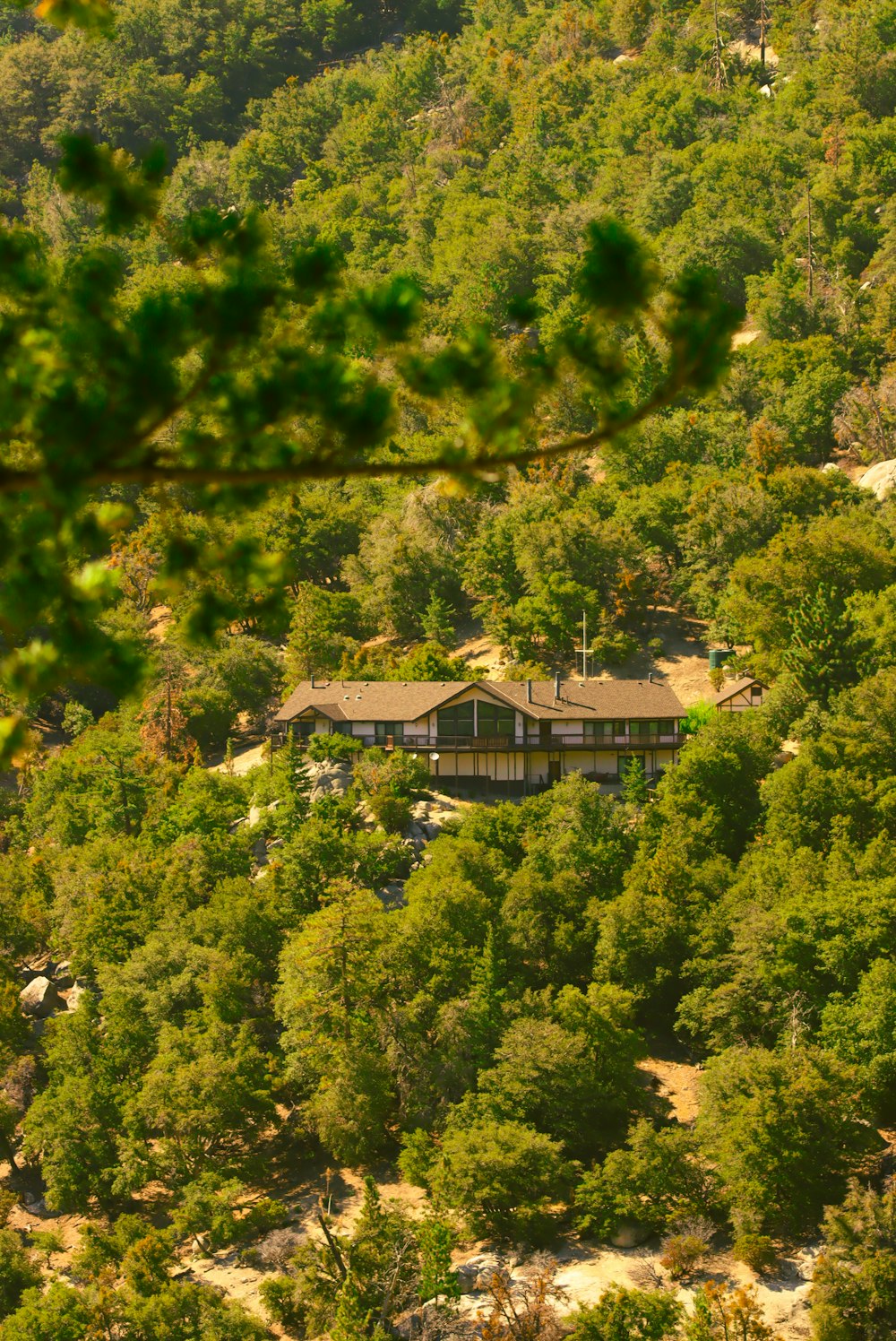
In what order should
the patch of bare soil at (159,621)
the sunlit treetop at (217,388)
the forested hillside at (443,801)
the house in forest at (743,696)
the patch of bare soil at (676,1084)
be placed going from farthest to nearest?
the patch of bare soil at (159,621)
the house in forest at (743,696)
the patch of bare soil at (676,1084)
the forested hillside at (443,801)
the sunlit treetop at (217,388)

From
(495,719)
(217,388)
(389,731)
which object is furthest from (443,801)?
(217,388)

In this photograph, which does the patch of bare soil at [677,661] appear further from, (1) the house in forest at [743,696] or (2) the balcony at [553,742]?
(2) the balcony at [553,742]

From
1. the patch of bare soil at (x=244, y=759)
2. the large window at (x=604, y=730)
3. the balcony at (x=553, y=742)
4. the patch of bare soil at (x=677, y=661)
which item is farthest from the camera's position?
the patch of bare soil at (x=677, y=661)

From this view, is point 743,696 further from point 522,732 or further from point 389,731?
point 389,731

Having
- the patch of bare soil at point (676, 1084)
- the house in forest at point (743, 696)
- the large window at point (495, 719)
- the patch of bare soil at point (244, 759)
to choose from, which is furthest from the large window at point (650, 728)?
the patch of bare soil at point (244, 759)

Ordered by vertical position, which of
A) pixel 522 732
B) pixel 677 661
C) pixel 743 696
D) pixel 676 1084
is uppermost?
pixel 677 661

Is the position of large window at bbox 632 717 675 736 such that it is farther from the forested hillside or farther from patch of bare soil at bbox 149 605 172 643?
patch of bare soil at bbox 149 605 172 643
